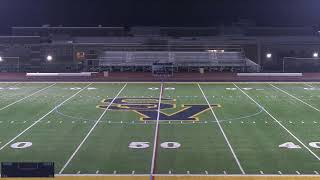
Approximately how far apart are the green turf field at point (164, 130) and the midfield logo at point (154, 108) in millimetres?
36

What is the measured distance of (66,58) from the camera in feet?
139

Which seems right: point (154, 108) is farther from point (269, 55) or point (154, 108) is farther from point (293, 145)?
point (269, 55)

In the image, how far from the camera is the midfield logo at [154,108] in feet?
63.5

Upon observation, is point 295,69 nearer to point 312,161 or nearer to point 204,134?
point 204,134

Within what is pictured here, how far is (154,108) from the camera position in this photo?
70.4 feet

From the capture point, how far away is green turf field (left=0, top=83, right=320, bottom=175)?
12.9 m

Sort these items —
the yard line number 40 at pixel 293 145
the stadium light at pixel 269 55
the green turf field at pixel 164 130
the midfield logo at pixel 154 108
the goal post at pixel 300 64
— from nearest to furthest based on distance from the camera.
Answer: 1. the green turf field at pixel 164 130
2. the yard line number 40 at pixel 293 145
3. the midfield logo at pixel 154 108
4. the goal post at pixel 300 64
5. the stadium light at pixel 269 55

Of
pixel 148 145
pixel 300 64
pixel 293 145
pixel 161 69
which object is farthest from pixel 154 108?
pixel 300 64

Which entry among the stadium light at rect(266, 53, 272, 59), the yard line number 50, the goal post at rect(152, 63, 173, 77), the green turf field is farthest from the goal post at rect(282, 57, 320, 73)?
the yard line number 50

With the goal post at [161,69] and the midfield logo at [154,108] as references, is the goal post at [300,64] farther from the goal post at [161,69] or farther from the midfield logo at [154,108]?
the midfield logo at [154,108]

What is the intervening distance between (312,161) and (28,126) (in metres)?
9.31

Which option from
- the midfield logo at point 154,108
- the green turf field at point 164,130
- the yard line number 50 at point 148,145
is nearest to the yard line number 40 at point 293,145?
the green turf field at point 164,130

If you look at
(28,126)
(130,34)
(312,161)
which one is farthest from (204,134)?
(130,34)

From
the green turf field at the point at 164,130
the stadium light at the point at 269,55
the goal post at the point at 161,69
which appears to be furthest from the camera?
the stadium light at the point at 269,55
